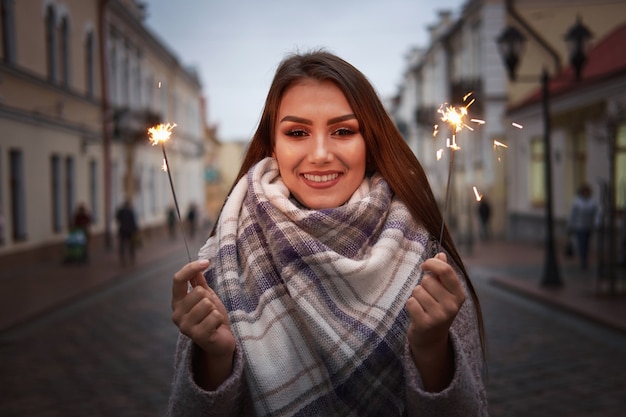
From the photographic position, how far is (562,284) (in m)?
13.4

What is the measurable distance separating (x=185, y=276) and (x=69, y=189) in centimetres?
2372

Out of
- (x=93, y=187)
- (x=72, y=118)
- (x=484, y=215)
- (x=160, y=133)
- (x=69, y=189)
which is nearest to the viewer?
(x=160, y=133)

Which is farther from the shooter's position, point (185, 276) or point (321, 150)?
point (321, 150)

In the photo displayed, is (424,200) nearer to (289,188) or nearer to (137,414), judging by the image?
(289,188)

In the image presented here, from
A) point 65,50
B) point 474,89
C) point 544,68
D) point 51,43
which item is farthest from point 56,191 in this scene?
point 544,68

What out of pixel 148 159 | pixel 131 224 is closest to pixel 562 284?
pixel 131 224

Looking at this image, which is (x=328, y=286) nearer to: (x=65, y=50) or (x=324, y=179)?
(x=324, y=179)

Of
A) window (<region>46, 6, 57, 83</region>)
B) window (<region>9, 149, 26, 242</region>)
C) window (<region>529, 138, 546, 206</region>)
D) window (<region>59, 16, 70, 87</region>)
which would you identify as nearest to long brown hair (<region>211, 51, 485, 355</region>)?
window (<region>9, 149, 26, 242</region>)

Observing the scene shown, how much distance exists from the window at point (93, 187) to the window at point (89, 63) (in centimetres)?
255

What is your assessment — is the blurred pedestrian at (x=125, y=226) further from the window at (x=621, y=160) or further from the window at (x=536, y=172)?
the window at (x=536, y=172)

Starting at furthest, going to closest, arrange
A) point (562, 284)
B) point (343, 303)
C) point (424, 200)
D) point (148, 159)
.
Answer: point (148, 159), point (562, 284), point (424, 200), point (343, 303)

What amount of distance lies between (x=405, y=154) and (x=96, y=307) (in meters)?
11.1

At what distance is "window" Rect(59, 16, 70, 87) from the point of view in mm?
23422

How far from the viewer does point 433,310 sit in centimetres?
178
